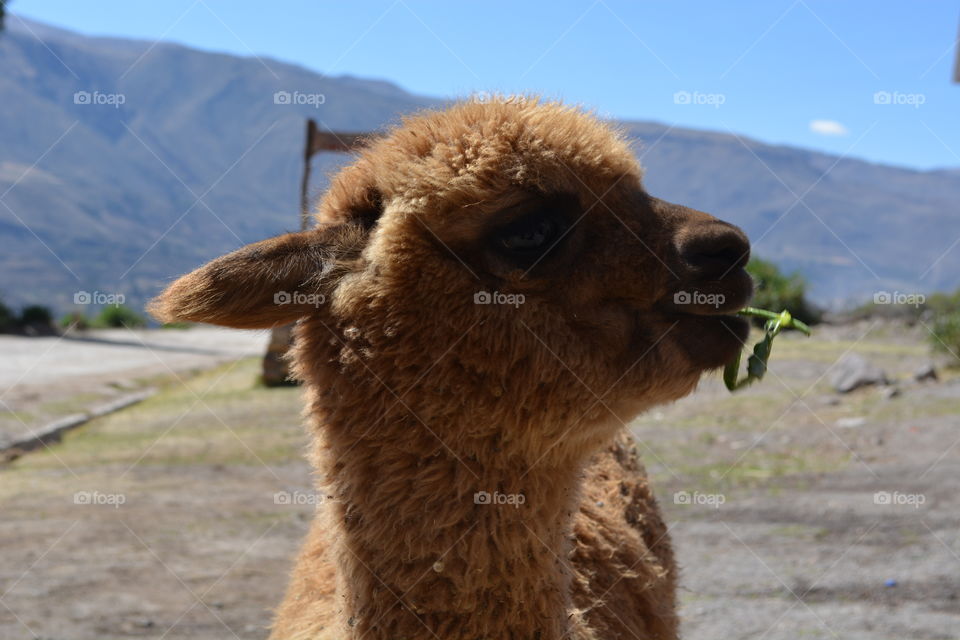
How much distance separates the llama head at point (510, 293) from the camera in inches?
85.4

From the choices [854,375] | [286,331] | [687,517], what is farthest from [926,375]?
[286,331]

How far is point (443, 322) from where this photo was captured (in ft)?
7.16

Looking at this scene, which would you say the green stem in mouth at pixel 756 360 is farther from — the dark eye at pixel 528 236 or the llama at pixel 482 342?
the dark eye at pixel 528 236

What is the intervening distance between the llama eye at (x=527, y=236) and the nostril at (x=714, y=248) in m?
0.36

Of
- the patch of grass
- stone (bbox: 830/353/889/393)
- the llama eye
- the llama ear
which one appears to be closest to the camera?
the llama ear

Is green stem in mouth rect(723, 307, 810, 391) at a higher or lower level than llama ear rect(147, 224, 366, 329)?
lower

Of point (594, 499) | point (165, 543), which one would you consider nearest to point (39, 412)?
point (165, 543)

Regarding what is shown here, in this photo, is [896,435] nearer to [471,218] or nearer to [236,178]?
[471,218]

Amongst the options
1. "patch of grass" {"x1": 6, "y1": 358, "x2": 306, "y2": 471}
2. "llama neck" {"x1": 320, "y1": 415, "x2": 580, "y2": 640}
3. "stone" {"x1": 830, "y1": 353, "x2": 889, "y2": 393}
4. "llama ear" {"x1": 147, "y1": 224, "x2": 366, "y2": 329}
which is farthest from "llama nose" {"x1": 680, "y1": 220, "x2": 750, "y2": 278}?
"stone" {"x1": 830, "y1": 353, "x2": 889, "y2": 393}

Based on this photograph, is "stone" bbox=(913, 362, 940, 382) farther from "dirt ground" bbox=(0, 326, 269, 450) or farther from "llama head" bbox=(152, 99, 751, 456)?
"llama head" bbox=(152, 99, 751, 456)

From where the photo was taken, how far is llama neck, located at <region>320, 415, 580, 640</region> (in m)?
2.15

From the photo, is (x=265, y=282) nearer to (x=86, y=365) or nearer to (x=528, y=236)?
(x=528, y=236)

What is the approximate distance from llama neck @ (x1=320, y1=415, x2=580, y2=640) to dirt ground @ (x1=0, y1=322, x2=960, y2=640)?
96.0 inches

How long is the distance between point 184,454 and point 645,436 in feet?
16.7
